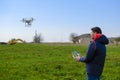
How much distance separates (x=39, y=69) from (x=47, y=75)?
2.53m

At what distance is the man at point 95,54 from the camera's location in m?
9.35

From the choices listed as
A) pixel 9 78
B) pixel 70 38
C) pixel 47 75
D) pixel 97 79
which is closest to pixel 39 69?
pixel 47 75

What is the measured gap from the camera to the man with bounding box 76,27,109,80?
9.35m

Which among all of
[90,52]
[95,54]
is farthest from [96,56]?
[90,52]

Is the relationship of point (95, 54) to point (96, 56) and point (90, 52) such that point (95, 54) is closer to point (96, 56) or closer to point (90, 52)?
point (96, 56)

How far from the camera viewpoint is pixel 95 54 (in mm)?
9422

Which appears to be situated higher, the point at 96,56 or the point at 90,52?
the point at 90,52

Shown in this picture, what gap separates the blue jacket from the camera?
9.34 metres

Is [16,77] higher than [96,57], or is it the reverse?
[96,57]

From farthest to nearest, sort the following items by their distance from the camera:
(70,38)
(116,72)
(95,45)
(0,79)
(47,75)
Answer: (70,38) < (116,72) < (47,75) < (0,79) < (95,45)

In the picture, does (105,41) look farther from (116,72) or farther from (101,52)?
(116,72)

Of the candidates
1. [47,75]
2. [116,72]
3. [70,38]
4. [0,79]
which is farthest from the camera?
[70,38]

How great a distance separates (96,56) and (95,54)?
62 mm

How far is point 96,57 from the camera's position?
9.44 metres
